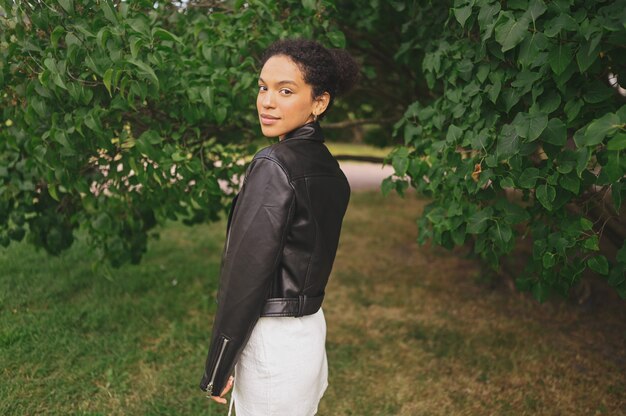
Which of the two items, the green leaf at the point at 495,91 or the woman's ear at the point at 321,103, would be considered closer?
the woman's ear at the point at 321,103

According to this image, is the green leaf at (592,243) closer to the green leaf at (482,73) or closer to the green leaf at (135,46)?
the green leaf at (482,73)

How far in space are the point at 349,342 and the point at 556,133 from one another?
2862mm

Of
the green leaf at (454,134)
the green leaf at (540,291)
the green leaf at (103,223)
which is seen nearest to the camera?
the green leaf at (454,134)

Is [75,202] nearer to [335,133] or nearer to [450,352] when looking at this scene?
[335,133]

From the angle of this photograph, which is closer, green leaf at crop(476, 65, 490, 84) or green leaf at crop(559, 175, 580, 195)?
green leaf at crop(559, 175, 580, 195)

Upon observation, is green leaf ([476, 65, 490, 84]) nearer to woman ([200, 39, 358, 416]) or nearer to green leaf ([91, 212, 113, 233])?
woman ([200, 39, 358, 416])

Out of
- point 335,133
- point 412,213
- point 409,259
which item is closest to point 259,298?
point 335,133

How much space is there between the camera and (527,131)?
2012 millimetres

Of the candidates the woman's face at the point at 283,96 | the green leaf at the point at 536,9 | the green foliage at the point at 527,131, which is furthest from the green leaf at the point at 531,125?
the woman's face at the point at 283,96

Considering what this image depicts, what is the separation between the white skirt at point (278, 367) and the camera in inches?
74.4

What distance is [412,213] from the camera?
937 centimetres

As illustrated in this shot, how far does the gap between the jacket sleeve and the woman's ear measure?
0.35 meters

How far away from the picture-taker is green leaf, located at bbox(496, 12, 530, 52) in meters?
1.92

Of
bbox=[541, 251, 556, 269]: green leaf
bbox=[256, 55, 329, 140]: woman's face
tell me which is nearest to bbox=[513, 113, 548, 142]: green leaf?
bbox=[541, 251, 556, 269]: green leaf
